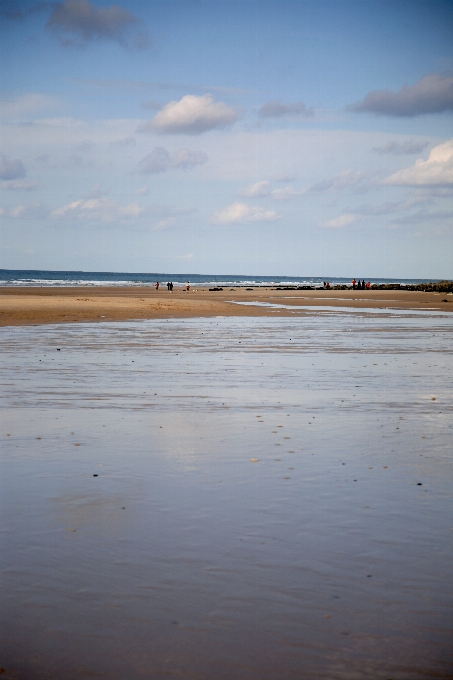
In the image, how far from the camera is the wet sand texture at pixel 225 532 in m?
4.93

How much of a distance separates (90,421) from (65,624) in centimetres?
733

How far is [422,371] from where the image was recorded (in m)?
19.4

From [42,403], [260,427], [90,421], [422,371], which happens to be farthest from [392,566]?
[422,371]

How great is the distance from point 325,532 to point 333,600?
1469mm

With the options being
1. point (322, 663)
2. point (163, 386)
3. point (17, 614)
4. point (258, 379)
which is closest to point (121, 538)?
point (17, 614)

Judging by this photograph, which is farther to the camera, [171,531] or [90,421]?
[90,421]

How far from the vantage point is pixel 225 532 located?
705 centimetres

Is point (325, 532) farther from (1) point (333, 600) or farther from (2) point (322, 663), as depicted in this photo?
(2) point (322, 663)

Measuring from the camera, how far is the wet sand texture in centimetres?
493

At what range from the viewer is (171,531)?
23.2ft

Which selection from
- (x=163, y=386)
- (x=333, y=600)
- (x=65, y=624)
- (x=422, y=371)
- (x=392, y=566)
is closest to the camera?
→ (x=65, y=624)

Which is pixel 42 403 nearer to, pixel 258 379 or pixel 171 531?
pixel 258 379

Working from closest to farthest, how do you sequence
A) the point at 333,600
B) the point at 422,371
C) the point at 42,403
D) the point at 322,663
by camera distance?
the point at 322,663, the point at 333,600, the point at 42,403, the point at 422,371

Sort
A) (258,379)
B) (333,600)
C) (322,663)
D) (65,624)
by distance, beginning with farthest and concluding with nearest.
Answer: (258,379)
(333,600)
(65,624)
(322,663)
